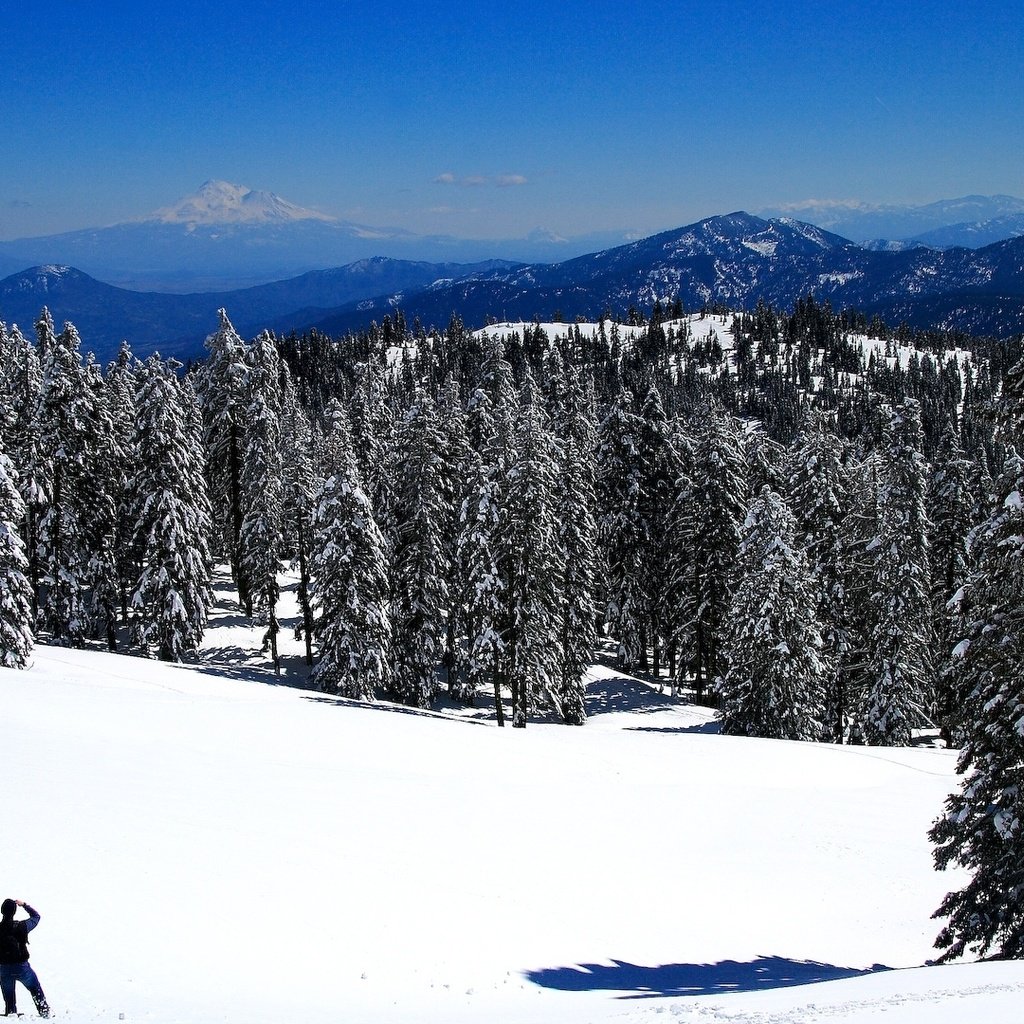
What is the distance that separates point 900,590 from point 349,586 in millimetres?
24782

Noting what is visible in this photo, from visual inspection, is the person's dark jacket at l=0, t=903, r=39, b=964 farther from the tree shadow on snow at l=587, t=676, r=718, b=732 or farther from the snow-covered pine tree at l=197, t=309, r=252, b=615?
the snow-covered pine tree at l=197, t=309, r=252, b=615

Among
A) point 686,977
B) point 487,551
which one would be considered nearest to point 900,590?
point 487,551

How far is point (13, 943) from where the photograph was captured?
10328 millimetres

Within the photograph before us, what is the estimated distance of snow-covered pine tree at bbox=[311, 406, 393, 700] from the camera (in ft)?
119

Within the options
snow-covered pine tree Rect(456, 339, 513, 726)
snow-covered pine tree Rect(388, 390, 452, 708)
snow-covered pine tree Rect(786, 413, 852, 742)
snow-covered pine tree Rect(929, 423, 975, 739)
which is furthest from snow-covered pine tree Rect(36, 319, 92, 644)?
snow-covered pine tree Rect(929, 423, 975, 739)

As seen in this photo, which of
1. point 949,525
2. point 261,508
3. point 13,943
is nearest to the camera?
point 13,943

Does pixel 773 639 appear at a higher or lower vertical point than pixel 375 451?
lower

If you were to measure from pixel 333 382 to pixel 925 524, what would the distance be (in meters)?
161

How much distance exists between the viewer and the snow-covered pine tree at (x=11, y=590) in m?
28.5

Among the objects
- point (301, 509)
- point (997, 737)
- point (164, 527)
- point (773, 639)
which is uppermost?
point (164, 527)

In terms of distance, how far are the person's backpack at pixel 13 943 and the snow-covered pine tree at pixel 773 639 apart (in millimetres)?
29382

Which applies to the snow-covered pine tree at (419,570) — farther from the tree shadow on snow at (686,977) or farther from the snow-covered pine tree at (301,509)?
the tree shadow on snow at (686,977)

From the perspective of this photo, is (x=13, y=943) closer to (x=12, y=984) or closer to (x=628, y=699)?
(x=12, y=984)

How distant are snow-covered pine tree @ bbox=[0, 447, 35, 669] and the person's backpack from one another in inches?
832
